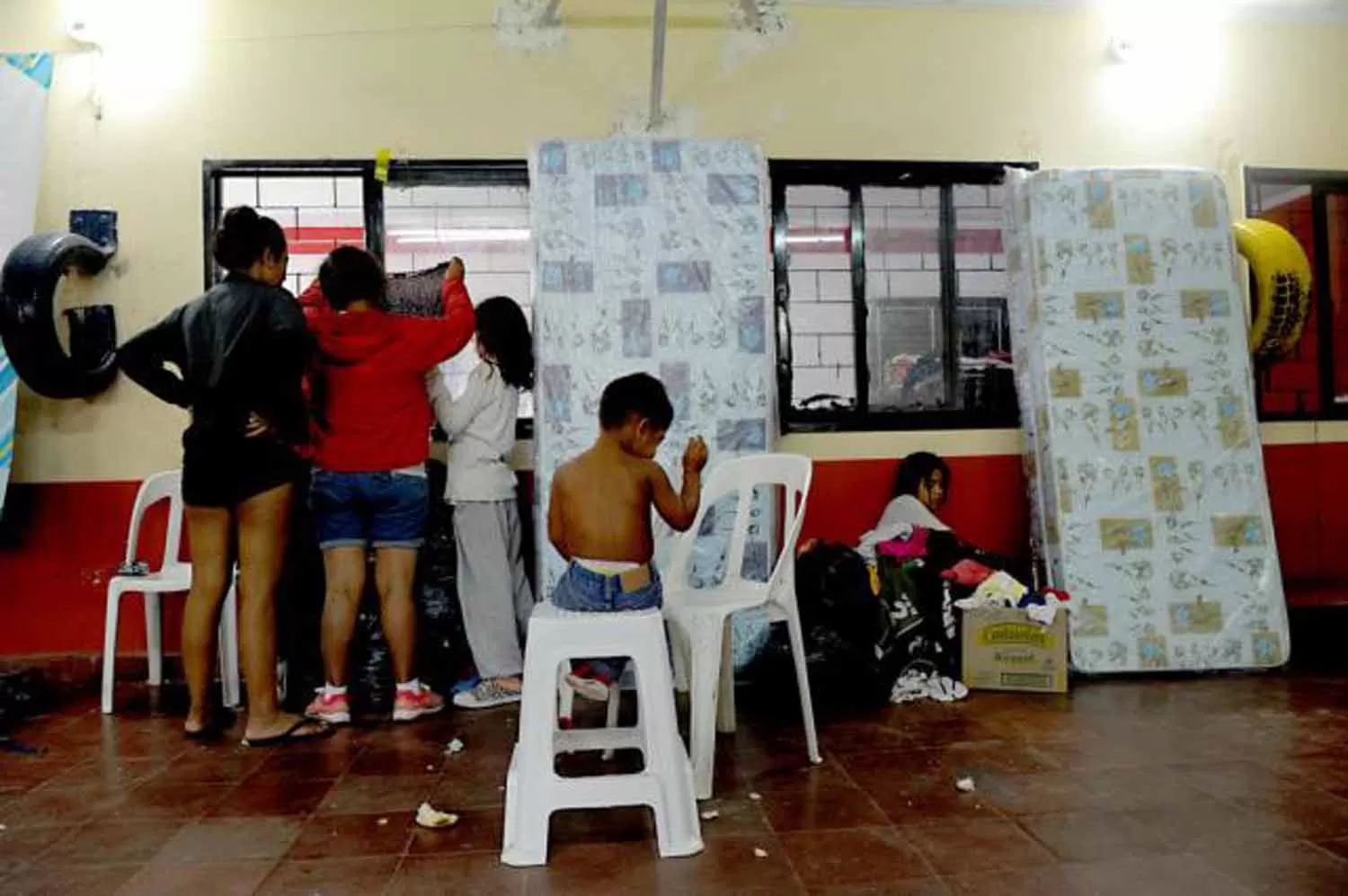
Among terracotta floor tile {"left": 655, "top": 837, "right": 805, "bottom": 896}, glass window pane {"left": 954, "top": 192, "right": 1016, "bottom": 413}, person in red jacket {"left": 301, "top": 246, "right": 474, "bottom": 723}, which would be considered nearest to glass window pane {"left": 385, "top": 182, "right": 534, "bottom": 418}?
person in red jacket {"left": 301, "top": 246, "right": 474, "bottom": 723}

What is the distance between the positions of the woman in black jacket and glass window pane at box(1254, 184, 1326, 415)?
4430 millimetres

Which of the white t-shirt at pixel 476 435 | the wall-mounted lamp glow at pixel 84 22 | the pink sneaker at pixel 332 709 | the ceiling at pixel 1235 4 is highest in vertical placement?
the ceiling at pixel 1235 4

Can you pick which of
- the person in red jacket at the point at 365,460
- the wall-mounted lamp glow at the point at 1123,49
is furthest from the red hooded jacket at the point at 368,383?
the wall-mounted lamp glow at the point at 1123,49

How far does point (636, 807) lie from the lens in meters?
2.83

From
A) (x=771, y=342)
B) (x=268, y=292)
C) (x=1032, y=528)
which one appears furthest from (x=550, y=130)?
(x=1032, y=528)

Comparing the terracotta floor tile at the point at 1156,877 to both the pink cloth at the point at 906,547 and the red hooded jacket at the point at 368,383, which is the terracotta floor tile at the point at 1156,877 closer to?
the pink cloth at the point at 906,547

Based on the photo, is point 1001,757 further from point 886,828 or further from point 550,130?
point 550,130

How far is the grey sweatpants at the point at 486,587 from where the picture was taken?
13.1ft

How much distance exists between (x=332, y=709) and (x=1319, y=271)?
4.96 metres

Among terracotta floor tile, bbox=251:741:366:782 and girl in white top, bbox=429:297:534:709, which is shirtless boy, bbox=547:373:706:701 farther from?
girl in white top, bbox=429:297:534:709

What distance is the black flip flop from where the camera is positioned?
3.47 m

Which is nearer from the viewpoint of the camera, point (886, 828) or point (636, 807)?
point (886, 828)

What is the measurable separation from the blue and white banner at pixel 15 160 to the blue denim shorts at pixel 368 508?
56.4 inches

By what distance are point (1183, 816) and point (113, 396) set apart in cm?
431
